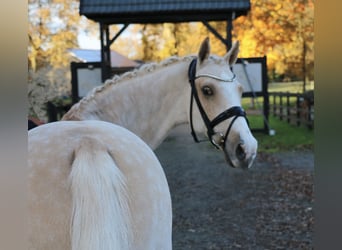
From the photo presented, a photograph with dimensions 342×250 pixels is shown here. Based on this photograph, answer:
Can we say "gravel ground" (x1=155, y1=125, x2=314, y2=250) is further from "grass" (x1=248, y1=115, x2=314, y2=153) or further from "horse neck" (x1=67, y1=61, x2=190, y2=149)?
"grass" (x1=248, y1=115, x2=314, y2=153)

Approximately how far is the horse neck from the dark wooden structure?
6.56 metres

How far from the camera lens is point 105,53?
9977 mm

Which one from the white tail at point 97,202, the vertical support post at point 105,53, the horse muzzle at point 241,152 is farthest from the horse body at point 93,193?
the vertical support post at point 105,53

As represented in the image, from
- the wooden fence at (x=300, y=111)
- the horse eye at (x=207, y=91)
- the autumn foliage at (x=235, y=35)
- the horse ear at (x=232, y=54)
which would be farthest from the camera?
the autumn foliage at (x=235, y=35)

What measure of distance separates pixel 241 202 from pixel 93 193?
4.92 m

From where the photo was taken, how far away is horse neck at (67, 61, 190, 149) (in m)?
2.96

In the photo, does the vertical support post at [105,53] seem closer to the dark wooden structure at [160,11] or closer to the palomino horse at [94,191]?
the dark wooden structure at [160,11]

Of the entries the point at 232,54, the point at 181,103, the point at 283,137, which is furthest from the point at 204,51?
the point at 283,137

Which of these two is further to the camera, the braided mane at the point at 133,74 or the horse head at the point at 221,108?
the braided mane at the point at 133,74

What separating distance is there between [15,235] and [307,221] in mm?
4913

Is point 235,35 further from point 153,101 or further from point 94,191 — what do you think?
point 94,191

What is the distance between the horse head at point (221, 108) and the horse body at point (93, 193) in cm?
125

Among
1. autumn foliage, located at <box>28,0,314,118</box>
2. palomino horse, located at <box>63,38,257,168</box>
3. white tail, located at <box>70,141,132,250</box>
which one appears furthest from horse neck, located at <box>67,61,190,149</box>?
autumn foliage, located at <box>28,0,314,118</box>

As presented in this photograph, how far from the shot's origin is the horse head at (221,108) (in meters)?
2.73
